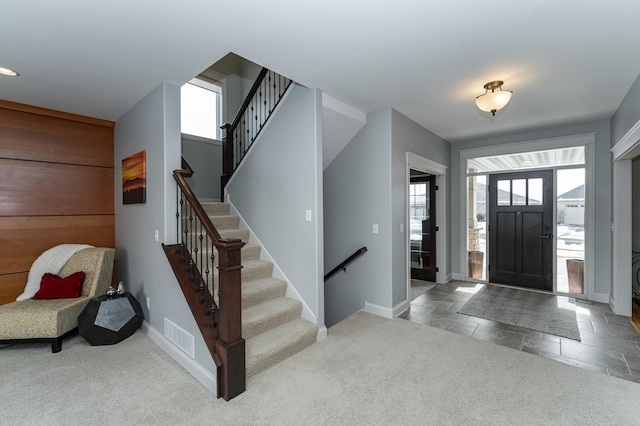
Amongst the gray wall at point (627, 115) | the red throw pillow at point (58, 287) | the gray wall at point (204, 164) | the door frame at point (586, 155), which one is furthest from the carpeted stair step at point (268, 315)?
the door frame at point (586, 155)

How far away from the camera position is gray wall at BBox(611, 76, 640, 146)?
2.94 metres

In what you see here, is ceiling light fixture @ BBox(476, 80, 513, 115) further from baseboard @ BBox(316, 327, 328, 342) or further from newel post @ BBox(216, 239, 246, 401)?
baseboard @ BBox(316, 327, 328, 342)

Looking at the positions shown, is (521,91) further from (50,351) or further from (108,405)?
(50,351)

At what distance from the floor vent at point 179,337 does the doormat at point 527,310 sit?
10.8 ft

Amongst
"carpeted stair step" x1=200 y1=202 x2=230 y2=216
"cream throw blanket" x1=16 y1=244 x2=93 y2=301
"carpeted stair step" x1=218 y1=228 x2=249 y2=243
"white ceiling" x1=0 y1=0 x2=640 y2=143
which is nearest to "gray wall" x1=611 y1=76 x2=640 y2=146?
"white ceiling" x1=0 y1=0 x2=640 y2=143

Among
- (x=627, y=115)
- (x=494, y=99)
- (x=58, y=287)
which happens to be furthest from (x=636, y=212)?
(x=58, y=287)

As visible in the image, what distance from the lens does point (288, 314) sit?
3102mm

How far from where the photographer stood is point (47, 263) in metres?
3.38

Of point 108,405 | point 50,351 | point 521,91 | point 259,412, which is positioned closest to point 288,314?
point 259,412

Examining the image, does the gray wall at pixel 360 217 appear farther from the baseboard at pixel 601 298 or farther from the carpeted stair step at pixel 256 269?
the baseboard at pixel 601 298

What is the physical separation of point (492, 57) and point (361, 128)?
1.77 meters

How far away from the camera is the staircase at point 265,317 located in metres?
2.62

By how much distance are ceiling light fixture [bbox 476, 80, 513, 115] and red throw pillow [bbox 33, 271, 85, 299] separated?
4.61 m

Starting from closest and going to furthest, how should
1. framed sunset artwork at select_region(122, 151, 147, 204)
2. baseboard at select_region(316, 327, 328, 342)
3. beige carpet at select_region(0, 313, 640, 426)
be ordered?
beige carpet at select_region(0, 313, 640, 426), baseboard at select_region(316, 327, 328, 342), framed sunset artwork at select_region(122, 151, 147, 204)
